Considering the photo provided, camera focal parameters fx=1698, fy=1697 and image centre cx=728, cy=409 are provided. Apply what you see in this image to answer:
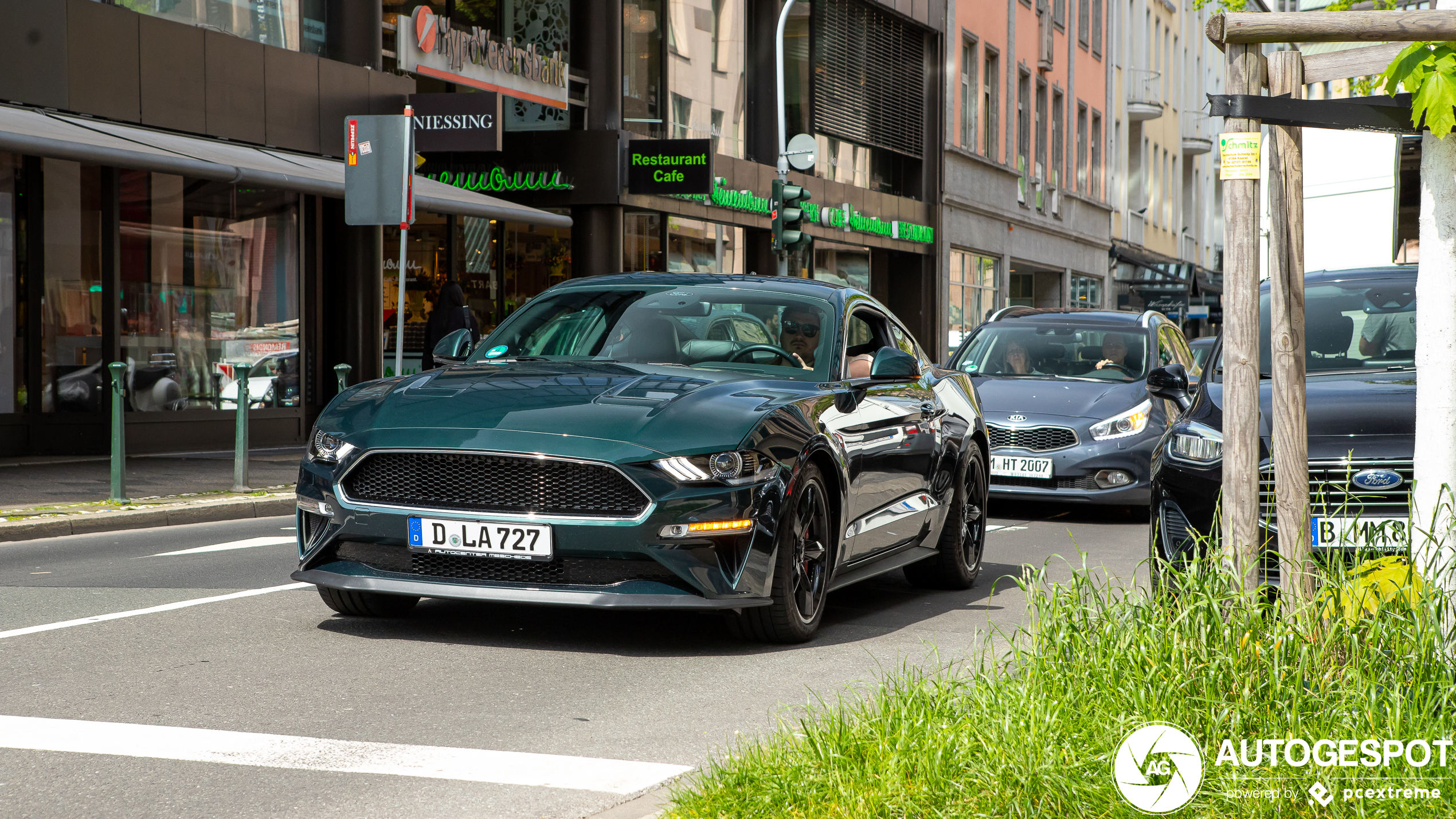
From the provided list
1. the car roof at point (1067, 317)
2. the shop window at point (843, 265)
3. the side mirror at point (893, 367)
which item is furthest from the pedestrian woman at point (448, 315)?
the side mirror at point (893, 367)

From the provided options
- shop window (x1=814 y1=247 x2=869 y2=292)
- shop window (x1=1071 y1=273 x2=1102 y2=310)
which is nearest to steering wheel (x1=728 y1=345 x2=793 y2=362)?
shop window (x1=814 y1=247 x2=869 y2=292)

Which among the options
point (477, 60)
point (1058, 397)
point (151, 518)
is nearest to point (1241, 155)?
point (1058, 397)

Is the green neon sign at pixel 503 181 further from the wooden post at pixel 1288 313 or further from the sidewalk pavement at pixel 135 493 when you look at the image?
the wooden post at pixel 1288 313

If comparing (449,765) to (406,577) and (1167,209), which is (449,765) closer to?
(406,577)

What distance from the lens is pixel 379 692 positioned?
5.53 meters

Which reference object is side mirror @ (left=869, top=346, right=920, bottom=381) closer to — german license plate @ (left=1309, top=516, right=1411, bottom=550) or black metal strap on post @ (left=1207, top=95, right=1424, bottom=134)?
german license plate @ (left=1309, top=516, right=1411, bottom=550)

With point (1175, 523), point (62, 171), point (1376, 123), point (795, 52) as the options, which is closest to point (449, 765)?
point (1376, 123)

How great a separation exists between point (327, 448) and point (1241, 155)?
3548mm

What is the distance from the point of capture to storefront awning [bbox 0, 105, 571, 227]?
13.5 meters

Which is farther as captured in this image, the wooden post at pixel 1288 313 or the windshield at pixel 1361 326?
the windshield at pixel 1361 326

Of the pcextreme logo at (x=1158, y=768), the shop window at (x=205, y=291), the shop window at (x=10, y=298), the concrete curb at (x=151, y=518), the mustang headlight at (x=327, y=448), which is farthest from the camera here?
the shop window at (x=205, y=291)

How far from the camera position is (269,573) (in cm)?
873

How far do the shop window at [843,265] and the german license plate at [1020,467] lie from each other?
67.9 feet

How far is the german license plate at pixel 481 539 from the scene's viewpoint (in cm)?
603
